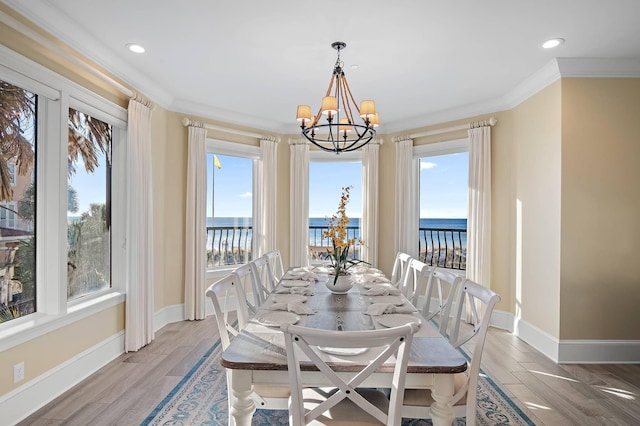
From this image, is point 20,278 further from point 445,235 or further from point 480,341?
point 445,235

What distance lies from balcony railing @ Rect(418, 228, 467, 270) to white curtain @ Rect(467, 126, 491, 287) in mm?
784

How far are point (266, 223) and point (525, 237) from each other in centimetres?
335

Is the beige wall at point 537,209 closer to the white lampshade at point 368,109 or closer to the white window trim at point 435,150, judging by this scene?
the white window trim at point 435,150

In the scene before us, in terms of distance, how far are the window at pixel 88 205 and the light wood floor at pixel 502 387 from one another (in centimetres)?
81

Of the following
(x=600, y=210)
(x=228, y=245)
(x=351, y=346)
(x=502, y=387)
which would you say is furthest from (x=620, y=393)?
(x=228, y=245)

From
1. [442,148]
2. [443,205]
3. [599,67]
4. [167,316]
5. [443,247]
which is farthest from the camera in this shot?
[443,247]

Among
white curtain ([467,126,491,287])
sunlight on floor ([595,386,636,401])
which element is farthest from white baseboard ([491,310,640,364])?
white curtain ([467,126,491,287])

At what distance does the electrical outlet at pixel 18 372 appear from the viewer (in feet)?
7.94

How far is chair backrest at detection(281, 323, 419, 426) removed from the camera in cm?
130

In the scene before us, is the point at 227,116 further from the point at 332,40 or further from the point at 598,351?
the point at 598,351

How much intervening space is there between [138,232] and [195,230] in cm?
111

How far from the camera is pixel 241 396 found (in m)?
1.58

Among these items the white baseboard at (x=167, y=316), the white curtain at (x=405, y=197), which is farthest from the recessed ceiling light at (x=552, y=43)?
the white baseboard at (x=167, y=316)

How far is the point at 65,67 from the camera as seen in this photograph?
2910 mm
